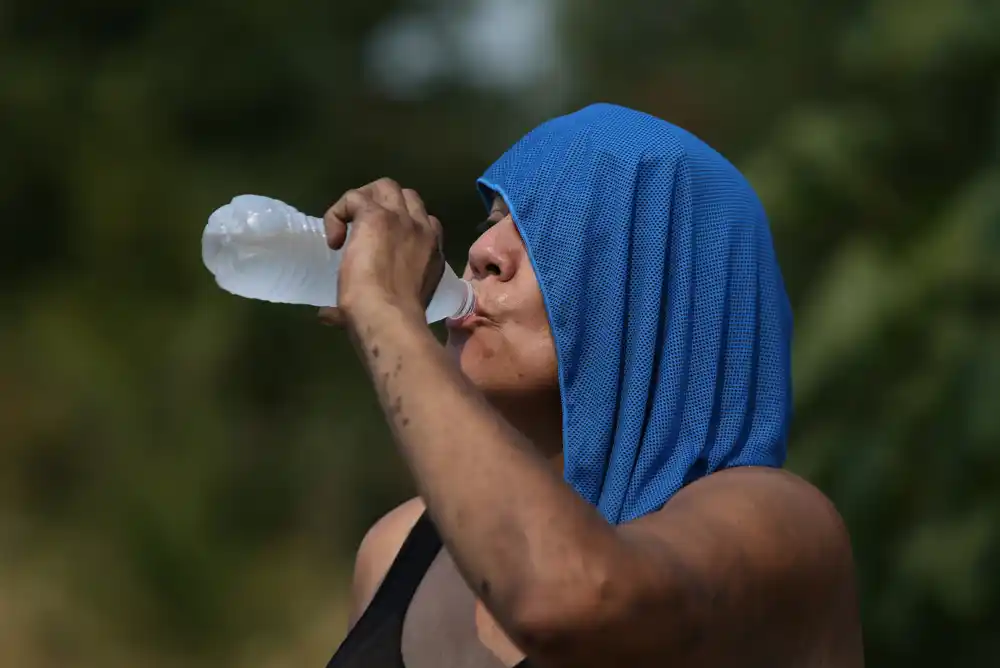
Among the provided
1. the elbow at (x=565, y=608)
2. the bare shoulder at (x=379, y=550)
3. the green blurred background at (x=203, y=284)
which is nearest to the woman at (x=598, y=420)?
the elbow at (x=565, y=608)

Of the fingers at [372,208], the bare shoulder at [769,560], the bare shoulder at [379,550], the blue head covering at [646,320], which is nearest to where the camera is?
the bare shoulder at [769,560]

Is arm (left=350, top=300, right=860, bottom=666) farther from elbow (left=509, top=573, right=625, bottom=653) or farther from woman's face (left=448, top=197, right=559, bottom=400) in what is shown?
woman's face (left=448, top=197, right=559, bottom=400)

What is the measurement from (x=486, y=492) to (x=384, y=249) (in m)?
0.37

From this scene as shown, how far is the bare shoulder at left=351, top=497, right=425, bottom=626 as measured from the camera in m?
2.35

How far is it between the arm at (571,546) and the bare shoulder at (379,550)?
844 millimetres

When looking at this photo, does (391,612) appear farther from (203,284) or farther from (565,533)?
(203,284)

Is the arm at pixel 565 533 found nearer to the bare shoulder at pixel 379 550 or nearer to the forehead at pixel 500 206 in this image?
the forehead at pixel 500 206

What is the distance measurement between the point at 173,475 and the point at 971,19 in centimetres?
490

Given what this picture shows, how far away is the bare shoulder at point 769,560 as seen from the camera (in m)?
1.49

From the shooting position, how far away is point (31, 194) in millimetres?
7703

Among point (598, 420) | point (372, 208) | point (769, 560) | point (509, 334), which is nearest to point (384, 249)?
point (372, 208)

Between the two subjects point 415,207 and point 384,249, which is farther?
point 415,207

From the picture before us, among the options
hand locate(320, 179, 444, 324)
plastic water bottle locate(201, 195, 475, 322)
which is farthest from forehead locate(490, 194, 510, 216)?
hand locate(320, 179, 444, 324)

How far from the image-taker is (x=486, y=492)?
4.46 feet
